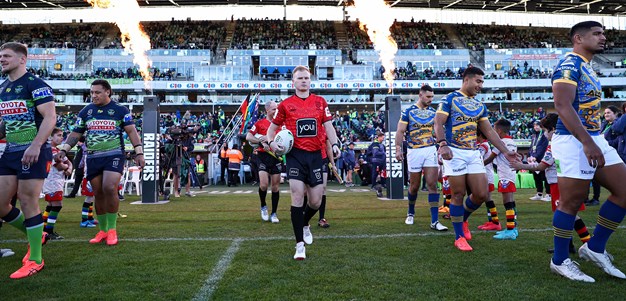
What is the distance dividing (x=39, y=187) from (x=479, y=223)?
6.49m

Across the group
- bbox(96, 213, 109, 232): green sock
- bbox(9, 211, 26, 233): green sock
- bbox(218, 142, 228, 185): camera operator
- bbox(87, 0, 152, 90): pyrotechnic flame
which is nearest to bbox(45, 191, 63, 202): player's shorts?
bbox(96, 213, 109, 232): green sock

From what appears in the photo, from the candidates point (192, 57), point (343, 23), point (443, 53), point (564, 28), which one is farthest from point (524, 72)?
point (192, 57)

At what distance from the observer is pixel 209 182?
23703 mm

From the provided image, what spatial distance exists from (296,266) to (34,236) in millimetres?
2698

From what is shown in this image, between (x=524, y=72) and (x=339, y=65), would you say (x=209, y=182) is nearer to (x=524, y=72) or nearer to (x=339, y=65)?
(x=339, y=65)

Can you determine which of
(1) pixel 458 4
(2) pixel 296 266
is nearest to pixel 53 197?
(2) pixel 296 266

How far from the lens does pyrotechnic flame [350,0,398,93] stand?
46.1m

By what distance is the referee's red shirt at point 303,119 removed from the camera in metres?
5.07

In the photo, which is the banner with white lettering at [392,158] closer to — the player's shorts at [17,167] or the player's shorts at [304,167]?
the player's shorts at [304,167]

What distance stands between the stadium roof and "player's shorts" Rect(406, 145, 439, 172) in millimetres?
48274

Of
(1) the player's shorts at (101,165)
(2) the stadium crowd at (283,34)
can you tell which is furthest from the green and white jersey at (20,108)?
(2) the stadium crowd at (283,34)

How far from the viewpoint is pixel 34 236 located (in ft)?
14.3

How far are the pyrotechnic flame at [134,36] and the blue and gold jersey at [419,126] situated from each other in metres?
40.5

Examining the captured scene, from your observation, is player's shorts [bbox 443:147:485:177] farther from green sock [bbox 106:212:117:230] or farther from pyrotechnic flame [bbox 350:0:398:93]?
pyrotechnic flame [bbox 350:0:398:93]
